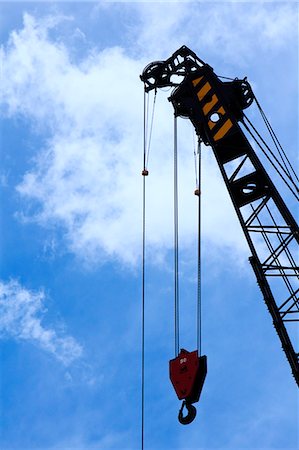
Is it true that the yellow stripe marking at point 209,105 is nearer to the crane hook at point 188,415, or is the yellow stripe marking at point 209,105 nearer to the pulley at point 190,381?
the pulley at point 190,381

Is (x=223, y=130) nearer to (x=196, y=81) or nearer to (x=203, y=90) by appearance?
(x=203, y=90)

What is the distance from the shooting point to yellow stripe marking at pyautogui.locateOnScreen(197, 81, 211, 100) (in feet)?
79.2

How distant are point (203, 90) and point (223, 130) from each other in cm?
215

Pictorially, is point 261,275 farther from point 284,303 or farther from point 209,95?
point 209,95

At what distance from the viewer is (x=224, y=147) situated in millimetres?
22859

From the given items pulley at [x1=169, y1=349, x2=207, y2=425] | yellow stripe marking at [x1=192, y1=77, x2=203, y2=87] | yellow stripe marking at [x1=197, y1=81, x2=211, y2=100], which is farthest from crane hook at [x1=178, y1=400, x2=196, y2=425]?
yellow stripe marking at [x1=192, y1=77, x2=203, y2=87]

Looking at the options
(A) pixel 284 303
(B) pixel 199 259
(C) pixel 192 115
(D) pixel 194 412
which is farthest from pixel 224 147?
(D) pixel 194 412

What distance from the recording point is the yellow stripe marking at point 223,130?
22.9 m

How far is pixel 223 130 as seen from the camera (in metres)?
23.0

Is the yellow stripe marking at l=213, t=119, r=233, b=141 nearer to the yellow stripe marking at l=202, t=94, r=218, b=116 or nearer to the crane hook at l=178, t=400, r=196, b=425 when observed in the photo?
the yellow stripe marking at l=202, t=94, r=218, b=116

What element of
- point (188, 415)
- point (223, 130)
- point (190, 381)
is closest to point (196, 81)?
point (223, 130)

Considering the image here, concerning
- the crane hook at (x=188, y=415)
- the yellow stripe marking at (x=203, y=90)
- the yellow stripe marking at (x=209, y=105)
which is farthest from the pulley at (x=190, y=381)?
the yellow stripe marking at (x=203, y=90)

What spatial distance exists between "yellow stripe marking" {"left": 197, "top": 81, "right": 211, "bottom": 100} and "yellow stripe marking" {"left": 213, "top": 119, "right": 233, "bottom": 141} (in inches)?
66.2

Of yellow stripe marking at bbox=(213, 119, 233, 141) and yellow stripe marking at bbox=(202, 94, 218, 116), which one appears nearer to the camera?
yellow stripe marking at bbox=(213, 119, 233, 141)
